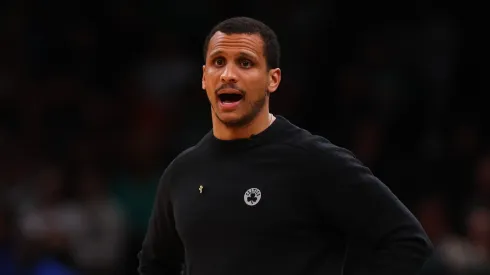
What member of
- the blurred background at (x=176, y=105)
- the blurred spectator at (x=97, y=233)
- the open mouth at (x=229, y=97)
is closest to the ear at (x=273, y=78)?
the open mouth at (x=229, y=97)

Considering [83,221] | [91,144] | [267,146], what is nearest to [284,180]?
[267,146]

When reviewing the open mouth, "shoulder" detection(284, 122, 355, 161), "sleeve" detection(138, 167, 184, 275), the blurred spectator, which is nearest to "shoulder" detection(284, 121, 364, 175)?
"shoulder" detection(284, 122, 355, 161)

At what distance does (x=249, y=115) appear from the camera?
12.6 ft

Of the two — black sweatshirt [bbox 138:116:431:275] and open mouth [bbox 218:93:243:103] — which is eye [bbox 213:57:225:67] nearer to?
open mouth [bbox 218:93:243:103]

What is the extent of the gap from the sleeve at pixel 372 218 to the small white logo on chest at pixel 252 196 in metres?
0.19

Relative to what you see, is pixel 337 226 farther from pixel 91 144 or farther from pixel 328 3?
pixel 328 3

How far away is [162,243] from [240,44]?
0.83 m

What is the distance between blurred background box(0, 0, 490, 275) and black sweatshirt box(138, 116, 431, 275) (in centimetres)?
419

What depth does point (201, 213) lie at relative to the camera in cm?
386

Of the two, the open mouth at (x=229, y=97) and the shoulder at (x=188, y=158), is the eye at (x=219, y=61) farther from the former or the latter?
the shoulder at (x=188, y=158)

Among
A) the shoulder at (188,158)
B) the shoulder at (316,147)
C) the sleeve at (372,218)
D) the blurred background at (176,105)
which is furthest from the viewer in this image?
the blurred background at (176,105)

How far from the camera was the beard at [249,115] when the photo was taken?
384cm

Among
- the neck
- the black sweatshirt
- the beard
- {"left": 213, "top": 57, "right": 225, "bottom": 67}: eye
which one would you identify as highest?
{"left": 213, "top": 57, "right": 225, "bottom": 67}: eye

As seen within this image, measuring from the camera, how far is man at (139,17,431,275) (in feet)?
12.1
